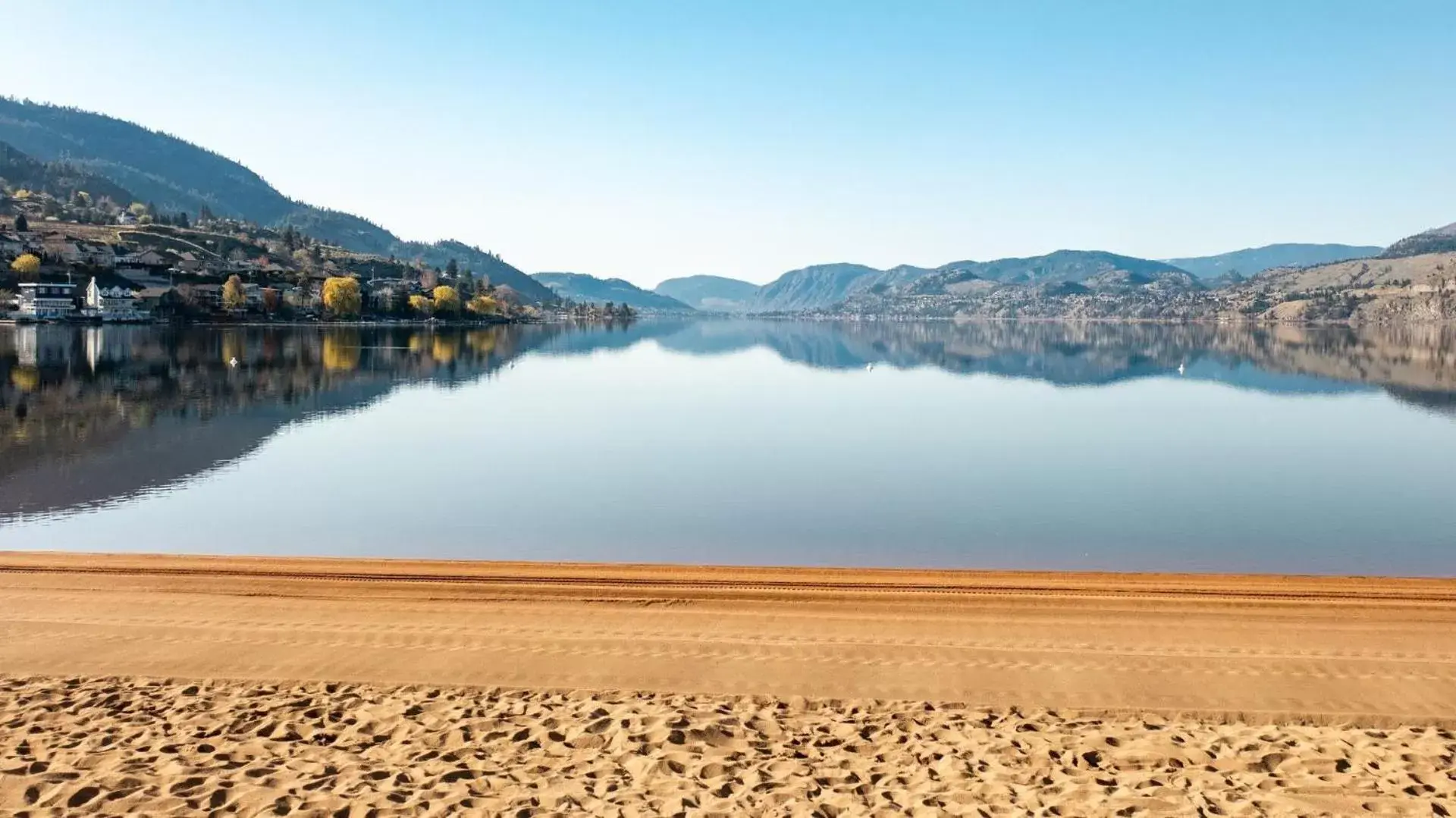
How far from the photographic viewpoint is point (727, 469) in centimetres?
3872

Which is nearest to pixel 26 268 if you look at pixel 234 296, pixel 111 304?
pixel 111 304

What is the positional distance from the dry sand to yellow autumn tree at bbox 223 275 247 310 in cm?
19175

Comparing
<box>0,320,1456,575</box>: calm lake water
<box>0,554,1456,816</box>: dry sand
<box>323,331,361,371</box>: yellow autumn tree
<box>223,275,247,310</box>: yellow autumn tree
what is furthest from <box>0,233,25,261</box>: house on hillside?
<box>0,554,1456,816</box>: dry sand

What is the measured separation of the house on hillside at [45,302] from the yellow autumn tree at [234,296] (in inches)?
1030

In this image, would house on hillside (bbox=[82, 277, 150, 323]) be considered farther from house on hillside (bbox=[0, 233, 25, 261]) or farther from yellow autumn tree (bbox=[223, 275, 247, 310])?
house on hillside (bbox=[0, 233, 25, 261])

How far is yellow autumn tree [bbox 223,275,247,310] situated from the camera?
617 feet

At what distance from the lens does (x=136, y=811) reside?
9.27 m

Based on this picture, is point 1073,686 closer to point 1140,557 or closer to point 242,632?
point 1140,557

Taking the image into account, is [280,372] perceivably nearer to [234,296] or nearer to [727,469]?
[727,469]

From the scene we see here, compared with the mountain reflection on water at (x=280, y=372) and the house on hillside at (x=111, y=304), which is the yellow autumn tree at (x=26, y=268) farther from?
the mountain reflection on water at (x=280, y=372)

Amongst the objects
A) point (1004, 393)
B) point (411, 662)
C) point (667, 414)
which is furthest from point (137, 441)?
point (1004, 393)

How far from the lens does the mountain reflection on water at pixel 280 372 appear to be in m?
37.5

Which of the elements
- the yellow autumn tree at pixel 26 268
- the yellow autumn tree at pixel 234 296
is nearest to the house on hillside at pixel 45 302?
the yellow autumn tree at pixel 26 268

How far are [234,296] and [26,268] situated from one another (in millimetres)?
38585
